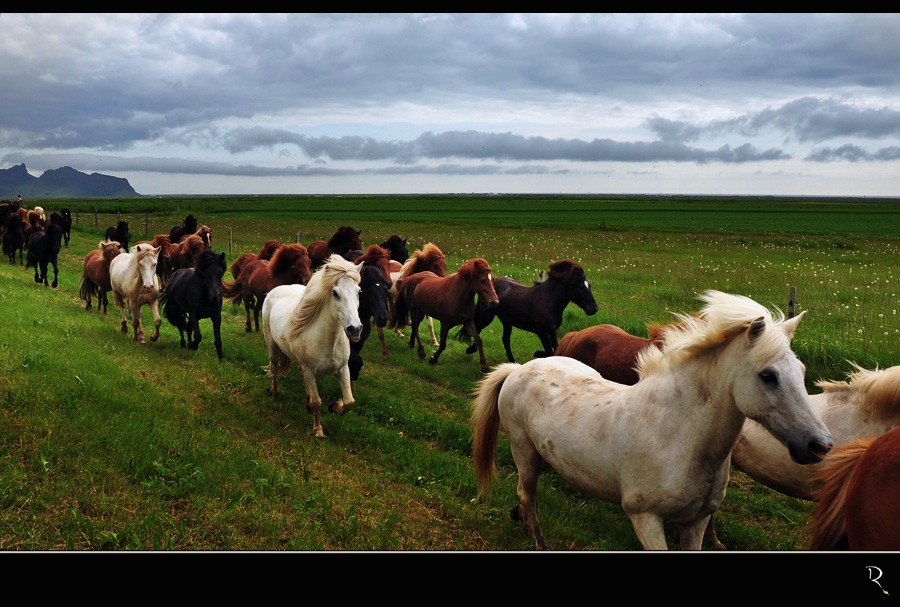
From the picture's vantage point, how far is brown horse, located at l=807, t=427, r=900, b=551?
2693 millimetres

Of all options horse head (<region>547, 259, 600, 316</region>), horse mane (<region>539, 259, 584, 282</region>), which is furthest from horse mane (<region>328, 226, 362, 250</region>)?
horse head (<region>547, 259, 600, 316</region>)

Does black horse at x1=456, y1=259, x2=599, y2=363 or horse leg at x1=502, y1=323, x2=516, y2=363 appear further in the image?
horse leg at x1=502, y1=323, x2=516, y2=363

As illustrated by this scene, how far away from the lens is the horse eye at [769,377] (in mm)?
3197

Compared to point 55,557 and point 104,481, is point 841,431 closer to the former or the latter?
point 55,557

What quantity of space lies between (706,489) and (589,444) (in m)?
0.82

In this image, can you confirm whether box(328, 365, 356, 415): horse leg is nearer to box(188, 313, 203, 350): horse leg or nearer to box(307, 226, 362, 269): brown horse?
box(188, 313, 203, 350): horse leg

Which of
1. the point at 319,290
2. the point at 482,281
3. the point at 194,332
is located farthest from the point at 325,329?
the point at 194,332

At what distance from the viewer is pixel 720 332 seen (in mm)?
3461

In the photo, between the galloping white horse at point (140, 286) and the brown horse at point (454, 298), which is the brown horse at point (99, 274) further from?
the brown horse at point (454, 298)

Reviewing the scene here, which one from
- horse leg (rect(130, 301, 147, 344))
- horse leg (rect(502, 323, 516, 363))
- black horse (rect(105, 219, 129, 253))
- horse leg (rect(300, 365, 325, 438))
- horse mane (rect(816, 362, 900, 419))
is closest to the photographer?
horse mane (rect(816, 362, 900, 419))

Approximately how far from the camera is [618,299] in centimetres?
1673

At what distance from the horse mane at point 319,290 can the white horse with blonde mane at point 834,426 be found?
4.73 metres

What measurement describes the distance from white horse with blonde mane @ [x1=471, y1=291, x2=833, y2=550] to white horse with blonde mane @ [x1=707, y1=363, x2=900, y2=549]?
121cm

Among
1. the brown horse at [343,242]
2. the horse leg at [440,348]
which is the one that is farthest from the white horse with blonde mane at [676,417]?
the brown horse at [343,242]
